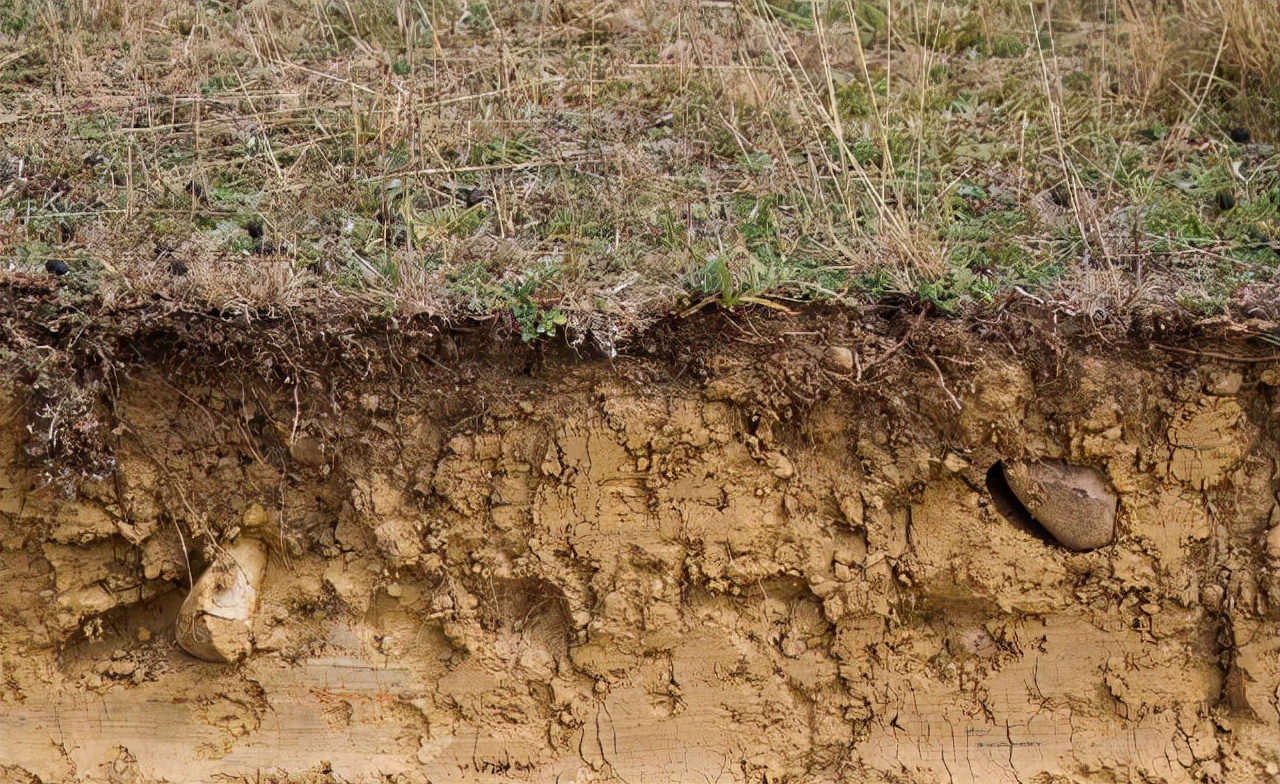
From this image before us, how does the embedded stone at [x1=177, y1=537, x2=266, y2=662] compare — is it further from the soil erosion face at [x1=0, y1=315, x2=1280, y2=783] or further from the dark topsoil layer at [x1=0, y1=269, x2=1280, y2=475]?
the dark topsoil layer at [x1=0, y1=269, x2=1280, y2=475]

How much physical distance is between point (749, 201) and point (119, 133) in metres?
2.01

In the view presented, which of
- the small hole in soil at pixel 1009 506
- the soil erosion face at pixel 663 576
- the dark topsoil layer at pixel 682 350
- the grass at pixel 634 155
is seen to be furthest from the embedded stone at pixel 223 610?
the small hole in soil at pixel 1009 506

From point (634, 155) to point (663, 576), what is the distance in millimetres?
1367

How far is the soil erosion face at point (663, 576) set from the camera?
3174mm

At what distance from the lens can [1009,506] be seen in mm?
3283

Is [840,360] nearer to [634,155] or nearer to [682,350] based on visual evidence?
[682,350]

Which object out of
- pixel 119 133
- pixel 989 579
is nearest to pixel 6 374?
pixel 119 133

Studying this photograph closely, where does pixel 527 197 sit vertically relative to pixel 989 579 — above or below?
above

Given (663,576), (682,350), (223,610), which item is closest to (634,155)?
(682,350)

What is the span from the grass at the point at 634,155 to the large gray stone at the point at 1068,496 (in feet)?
1.50

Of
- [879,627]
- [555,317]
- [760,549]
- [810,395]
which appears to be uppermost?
[555,317]

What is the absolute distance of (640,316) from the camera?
10.3 ft

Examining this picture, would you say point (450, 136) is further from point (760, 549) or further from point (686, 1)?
point (760, 549)

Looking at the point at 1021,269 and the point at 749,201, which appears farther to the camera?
the point at 749,201
